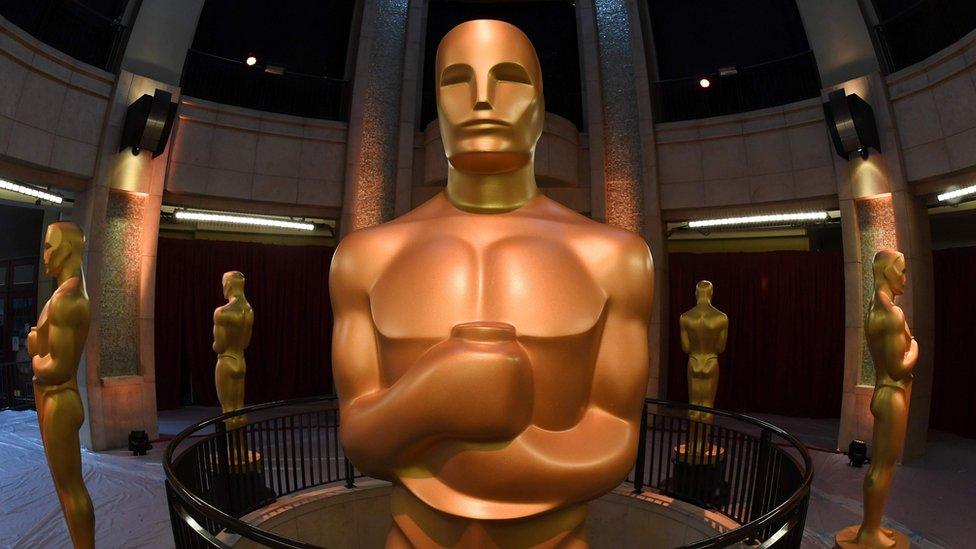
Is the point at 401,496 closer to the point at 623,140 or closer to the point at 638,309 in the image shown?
the point at 638,309

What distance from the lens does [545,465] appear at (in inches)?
67.1

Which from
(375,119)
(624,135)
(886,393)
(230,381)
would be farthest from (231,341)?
(624,135)

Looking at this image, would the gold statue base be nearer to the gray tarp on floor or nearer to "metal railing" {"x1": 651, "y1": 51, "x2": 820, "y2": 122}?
the gray tarp on floor

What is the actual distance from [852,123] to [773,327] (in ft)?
13.5

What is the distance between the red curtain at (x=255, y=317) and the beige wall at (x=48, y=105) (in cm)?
291

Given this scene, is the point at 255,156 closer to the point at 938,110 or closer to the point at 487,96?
the point at 487,96

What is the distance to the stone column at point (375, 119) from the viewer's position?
27.0ft

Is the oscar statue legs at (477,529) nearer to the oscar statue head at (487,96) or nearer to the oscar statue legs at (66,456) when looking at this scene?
the oscar statue head at (487,96)

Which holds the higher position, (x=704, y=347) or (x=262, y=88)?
(x=262, y=88)

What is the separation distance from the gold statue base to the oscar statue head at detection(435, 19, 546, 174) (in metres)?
3.83

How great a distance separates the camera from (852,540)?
4.10 metres

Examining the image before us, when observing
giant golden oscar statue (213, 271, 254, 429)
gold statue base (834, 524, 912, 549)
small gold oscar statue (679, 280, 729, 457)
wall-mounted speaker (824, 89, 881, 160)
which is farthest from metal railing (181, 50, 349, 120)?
gold statue base (834, 524, 912, 549)

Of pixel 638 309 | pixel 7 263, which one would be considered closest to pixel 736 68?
pixel 638 309

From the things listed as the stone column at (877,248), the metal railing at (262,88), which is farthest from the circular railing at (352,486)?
the metal railing at (262,88)
